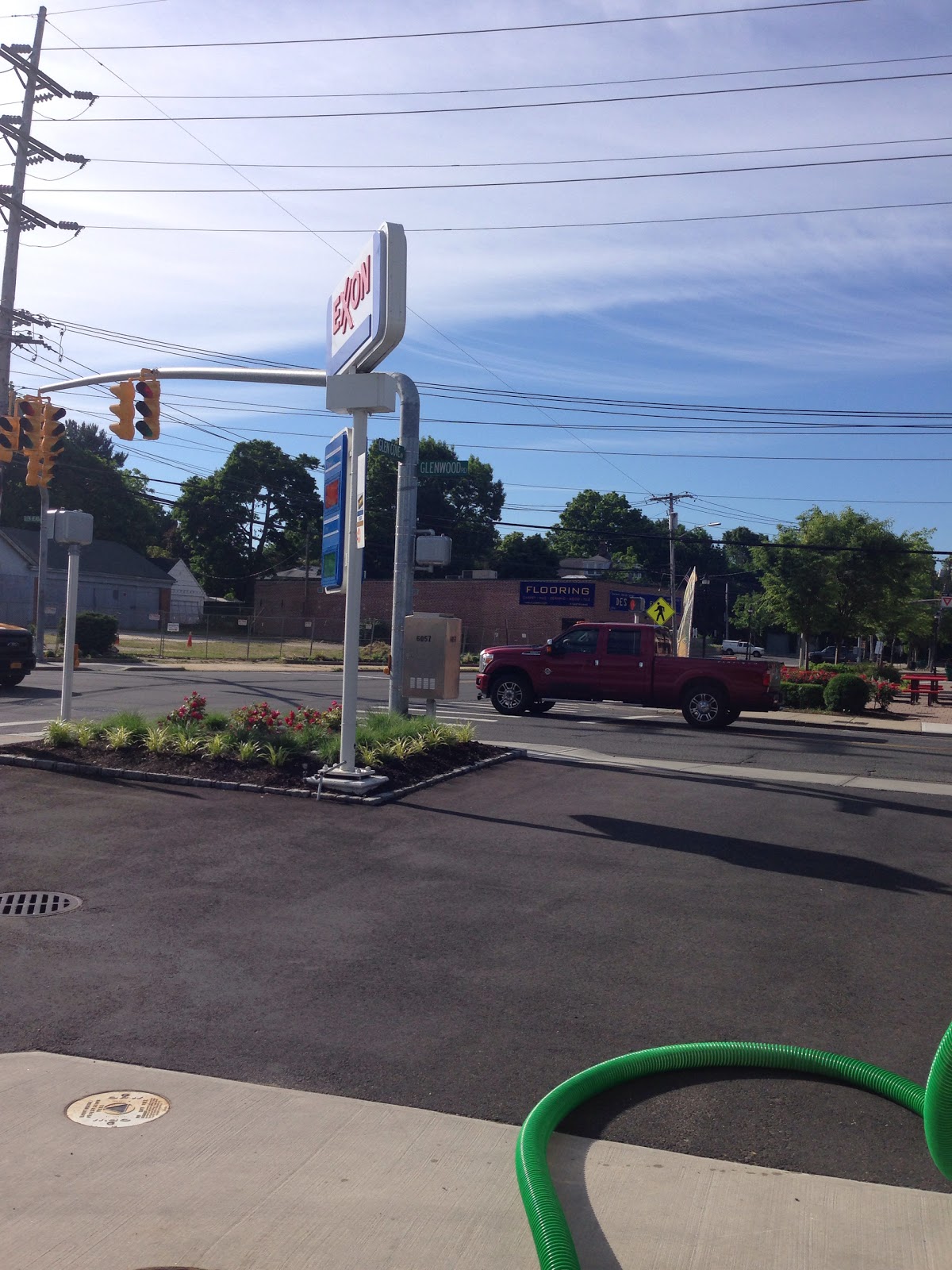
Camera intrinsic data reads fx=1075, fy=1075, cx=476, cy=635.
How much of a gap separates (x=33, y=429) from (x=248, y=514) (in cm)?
5589

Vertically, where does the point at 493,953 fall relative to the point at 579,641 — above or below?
below

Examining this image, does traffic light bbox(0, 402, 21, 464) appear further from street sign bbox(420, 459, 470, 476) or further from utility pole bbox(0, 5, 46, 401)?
street sign bbox(420, 459, 470, 476)

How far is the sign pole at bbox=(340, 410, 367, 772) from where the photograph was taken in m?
10.6

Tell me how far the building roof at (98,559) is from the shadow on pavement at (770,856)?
169ft

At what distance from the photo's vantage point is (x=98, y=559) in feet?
214

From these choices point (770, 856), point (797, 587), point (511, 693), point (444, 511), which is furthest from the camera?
point (444, 511)

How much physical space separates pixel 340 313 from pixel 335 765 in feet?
16.3

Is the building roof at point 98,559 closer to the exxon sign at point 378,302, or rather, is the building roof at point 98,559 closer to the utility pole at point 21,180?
the utility pole at point 21,180

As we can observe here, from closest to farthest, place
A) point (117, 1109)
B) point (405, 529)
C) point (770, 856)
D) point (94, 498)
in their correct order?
point (117, 1109), point (770, 856), point (405, 529), point (94, 498)

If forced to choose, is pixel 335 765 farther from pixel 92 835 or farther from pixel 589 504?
pixel 589 504

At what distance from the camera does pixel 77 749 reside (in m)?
11.9

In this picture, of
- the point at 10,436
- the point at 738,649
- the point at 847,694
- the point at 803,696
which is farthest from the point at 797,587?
the point at 738,649

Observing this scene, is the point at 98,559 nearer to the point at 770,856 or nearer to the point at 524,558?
the point at 524,558

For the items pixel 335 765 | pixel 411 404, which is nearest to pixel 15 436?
pixel 411 404
